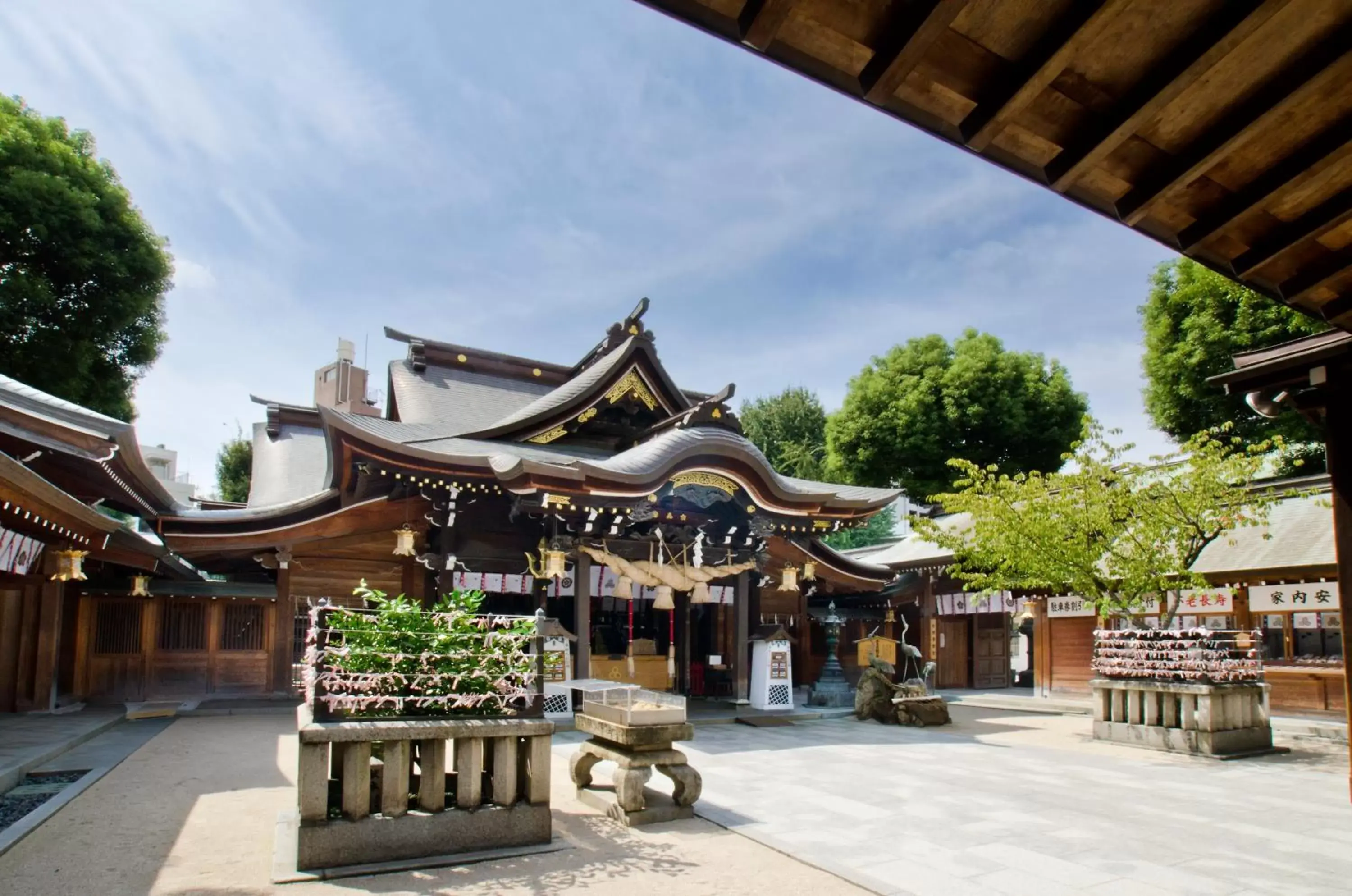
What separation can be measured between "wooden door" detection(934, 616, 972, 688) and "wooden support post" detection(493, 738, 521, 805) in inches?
742

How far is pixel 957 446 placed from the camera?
3641cm

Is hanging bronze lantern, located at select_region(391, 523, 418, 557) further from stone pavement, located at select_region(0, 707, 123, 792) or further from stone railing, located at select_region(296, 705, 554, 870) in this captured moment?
stone railing, located at select_region(296, 705, 554, 870)

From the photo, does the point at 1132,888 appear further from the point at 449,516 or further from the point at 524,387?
the point at 524,387

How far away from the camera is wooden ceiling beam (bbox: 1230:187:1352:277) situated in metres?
3.12

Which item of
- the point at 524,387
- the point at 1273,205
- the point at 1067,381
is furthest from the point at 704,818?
the point at 1067,381

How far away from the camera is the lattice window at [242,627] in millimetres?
15195

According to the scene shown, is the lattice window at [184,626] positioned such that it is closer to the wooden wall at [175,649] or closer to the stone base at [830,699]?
the wooden wall at [175,649]

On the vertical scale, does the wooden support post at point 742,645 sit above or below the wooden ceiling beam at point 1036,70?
below

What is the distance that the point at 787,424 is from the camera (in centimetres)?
4606

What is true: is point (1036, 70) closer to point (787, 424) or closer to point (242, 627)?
point (242, 627)

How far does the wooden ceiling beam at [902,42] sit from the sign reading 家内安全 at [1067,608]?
63.7 ft

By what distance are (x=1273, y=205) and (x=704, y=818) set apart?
605cm

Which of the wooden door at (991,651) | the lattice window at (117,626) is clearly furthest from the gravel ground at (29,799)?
the wooden door at (991,651)

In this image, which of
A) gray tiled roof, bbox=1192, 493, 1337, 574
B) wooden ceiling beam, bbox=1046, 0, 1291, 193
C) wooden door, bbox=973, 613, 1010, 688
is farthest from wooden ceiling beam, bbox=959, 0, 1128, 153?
wooden door, bbox=973, 613, 1010, 688
